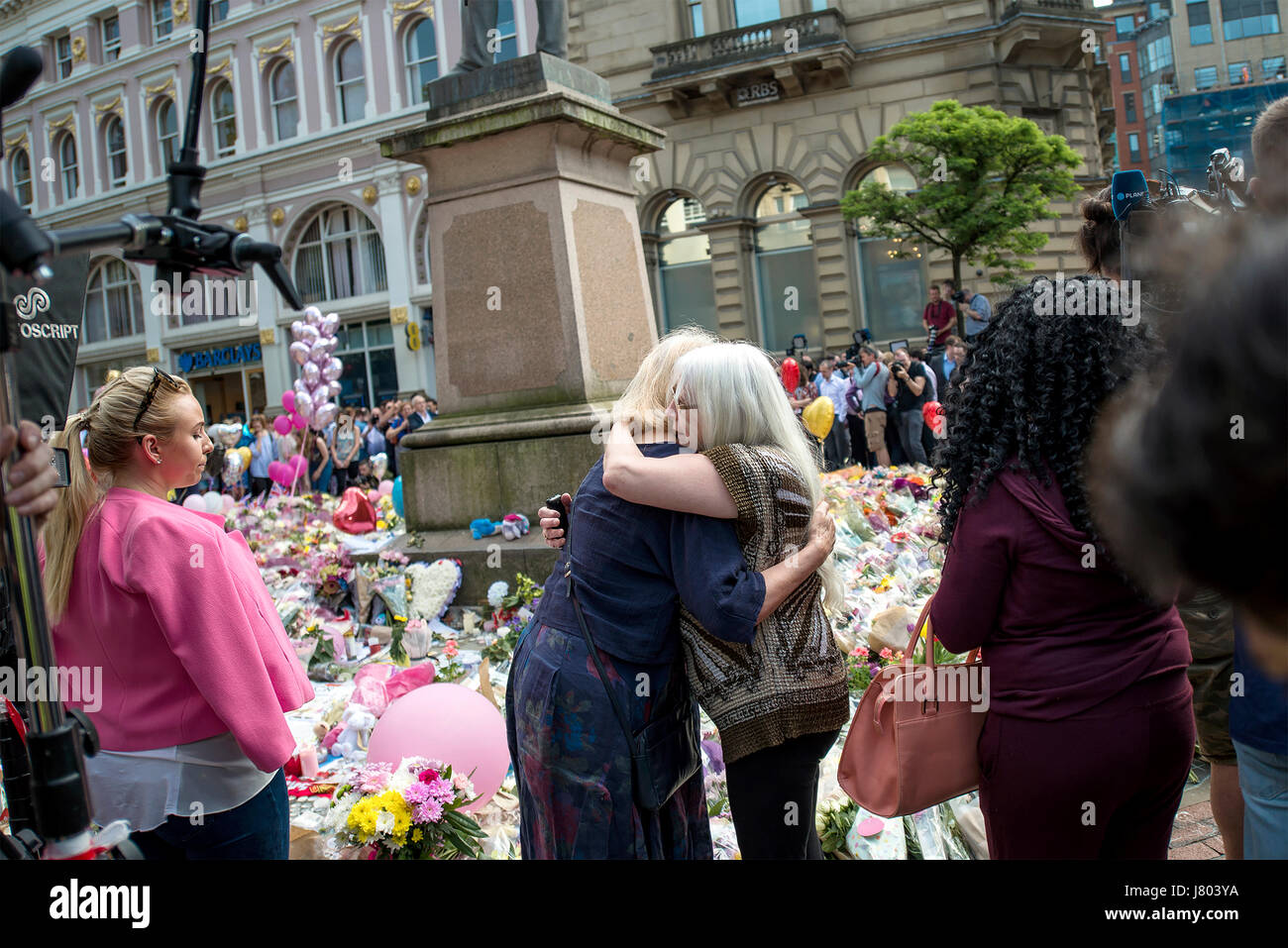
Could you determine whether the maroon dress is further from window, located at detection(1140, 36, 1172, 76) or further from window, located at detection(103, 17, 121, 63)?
window, located at detection(1140, 36, 1172, 76)

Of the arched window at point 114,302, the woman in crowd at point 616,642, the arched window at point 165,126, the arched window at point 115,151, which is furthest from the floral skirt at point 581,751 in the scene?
the arched window at point 114,302

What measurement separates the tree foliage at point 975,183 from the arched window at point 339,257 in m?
13.2

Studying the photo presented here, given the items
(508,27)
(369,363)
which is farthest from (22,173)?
(508,27)

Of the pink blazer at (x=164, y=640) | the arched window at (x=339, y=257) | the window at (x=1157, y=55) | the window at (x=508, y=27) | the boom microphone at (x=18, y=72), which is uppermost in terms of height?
the window at (x=1157, y=55)

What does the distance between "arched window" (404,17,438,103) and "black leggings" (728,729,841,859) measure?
82.8 feet

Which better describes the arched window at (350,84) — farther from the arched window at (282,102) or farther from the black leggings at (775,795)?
the black leggings at (775,795)

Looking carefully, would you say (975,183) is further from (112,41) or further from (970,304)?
(112,41)

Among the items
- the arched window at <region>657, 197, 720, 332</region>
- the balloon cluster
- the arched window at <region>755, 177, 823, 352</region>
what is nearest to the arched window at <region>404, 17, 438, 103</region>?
the arched window at <region>657, 197, 720, 332</region>

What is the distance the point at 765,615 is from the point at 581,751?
0.50 metres

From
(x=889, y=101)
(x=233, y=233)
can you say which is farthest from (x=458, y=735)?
(x=889, y=101)

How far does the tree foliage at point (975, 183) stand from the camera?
18047 millimetres

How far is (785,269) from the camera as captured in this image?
22.9 meters

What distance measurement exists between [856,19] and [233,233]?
23.2 meters
